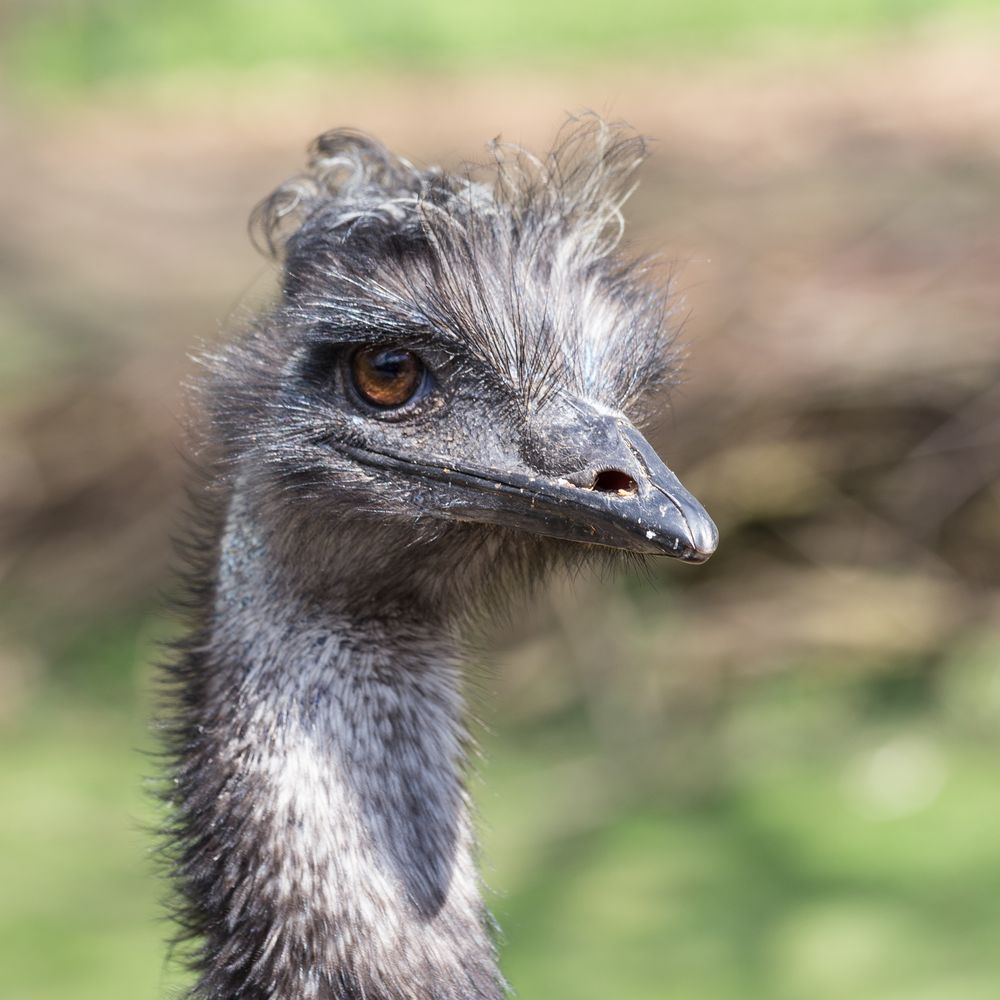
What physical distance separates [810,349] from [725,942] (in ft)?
7.02

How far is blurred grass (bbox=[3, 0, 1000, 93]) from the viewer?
1312 cm

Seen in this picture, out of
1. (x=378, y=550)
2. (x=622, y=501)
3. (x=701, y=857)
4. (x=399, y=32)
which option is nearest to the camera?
(x=622, y=501)

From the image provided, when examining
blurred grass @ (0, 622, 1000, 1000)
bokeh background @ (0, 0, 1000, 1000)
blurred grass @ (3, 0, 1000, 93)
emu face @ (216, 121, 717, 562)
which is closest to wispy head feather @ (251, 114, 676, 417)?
emu face @ (216, 121, 717, 562)

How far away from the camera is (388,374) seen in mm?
2299

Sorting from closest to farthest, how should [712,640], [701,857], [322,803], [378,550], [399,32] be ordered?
[322,803] < [378,550] < [701,857] < [712,640] < [399,32]

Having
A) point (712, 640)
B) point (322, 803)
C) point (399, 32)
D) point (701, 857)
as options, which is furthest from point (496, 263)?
point (399, 32)

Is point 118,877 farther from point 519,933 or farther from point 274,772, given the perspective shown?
point 274,772

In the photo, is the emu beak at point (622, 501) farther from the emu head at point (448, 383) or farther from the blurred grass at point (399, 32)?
the blurred grass at point (399, 32)

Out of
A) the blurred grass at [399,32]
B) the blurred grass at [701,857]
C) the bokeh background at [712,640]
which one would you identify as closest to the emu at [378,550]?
the bokeh background at [712,640]

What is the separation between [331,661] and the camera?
2307 millimetres

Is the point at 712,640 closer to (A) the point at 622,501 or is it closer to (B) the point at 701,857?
(B) the point at 701,857

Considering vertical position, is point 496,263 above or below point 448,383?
above

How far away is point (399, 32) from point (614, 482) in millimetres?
11827

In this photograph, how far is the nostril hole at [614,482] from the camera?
211cm
